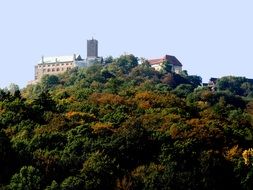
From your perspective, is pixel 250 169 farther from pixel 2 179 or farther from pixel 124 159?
pixel 2 179

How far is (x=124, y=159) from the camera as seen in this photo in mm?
56969

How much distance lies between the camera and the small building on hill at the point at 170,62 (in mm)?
146950

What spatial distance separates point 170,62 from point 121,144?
319 feet

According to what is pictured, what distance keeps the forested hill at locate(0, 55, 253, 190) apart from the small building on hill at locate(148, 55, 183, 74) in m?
70.4

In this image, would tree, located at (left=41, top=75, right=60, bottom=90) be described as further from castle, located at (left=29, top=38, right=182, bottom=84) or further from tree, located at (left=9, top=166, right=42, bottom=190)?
tree, located at (left=9, top=166, right=42, bottom=190)

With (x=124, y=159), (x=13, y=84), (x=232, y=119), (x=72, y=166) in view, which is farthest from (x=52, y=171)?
(x=13, y=84)

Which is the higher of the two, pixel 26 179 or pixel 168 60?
pixel 168 60

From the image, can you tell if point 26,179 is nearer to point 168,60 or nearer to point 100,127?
point 100,127

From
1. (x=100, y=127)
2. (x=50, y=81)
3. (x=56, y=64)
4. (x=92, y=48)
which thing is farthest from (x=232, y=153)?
(x=92, y=48)

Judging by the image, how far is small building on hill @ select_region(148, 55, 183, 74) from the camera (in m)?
147

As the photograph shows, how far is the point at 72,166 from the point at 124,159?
15.7 ft

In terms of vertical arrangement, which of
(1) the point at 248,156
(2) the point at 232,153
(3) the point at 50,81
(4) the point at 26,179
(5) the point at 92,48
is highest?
(5) the point at 92,48

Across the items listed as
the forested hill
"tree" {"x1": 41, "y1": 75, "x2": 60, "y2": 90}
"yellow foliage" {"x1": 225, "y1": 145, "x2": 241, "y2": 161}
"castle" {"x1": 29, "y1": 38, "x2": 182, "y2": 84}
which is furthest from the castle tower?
"yellow foliage" {"x1": 225, "y1": 145, "x2": 241, "y2": 161}

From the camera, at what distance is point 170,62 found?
154 metres
